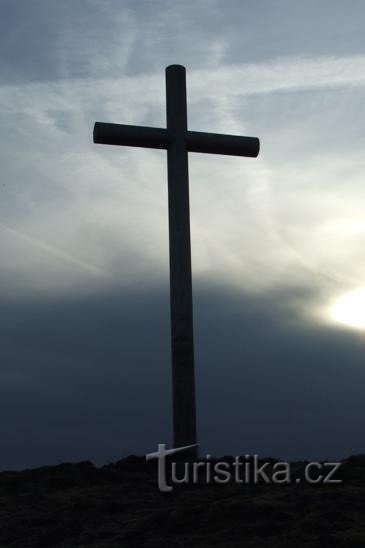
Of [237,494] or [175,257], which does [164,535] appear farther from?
[175,257]

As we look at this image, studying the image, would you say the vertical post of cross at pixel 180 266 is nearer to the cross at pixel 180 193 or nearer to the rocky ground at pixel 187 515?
the cross at pixel 180 193

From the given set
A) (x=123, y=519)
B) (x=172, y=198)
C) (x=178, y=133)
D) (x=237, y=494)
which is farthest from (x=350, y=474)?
(x=178, y=133)

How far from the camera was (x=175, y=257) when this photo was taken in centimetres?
1338

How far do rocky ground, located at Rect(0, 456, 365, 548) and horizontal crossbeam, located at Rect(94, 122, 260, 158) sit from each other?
19.1 feet

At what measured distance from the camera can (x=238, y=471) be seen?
12188mm

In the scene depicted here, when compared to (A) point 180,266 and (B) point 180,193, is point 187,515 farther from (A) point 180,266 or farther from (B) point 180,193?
(B) point 180,193

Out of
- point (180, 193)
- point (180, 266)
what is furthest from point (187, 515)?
point (180, 193)

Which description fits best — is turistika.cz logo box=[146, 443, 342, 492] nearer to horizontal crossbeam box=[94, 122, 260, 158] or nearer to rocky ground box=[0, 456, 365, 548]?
rocky ground box=[0, 456, 365, 548]

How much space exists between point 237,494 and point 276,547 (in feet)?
7.85

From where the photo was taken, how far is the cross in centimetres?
1299

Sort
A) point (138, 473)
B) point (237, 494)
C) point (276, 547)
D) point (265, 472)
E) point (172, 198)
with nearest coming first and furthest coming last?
point (276, 547) → point (237, 494) → point (265, 472) → point (138, 473) → point (172, 198)

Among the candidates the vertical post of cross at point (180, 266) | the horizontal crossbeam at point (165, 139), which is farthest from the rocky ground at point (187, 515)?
the horizontal crossbeam at point (165, 139)

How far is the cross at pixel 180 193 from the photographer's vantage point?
512 inches

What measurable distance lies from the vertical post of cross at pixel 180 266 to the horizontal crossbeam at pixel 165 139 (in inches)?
7.1
